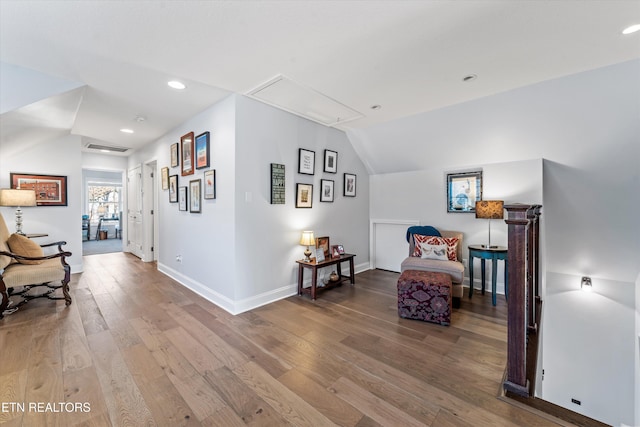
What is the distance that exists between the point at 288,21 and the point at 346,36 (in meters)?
0.45

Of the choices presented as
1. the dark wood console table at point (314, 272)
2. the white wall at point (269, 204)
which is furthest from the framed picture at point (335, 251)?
the white wall at point (269, 204)

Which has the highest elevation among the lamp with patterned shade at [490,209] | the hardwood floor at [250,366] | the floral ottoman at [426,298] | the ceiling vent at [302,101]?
the ceiling vent at [302,101]

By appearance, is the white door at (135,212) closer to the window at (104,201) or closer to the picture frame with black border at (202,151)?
the picture frame with black border at (202,151)

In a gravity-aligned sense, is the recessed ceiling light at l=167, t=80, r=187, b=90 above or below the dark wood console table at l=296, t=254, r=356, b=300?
above

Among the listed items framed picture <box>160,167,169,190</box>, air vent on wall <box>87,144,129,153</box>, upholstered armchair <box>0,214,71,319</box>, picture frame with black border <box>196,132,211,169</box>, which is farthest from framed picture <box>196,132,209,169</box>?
air vent on wall <box>87,144,129,153</box>

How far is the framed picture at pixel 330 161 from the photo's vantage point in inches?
160

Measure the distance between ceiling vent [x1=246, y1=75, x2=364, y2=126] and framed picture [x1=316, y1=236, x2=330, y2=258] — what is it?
176 centimetres

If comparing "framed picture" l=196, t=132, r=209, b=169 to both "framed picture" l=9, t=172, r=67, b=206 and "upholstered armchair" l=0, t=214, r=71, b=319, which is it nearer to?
"upholstered armchair" l=0, t=214, r=71, b=319

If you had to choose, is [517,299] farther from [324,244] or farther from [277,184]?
[277,184]

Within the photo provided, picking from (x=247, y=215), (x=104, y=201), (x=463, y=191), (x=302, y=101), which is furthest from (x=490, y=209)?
(x=104, y=201)

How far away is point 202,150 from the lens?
11.3ft

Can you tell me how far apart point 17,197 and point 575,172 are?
7583 millimetres

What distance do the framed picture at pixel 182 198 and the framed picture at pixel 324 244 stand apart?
204 cm

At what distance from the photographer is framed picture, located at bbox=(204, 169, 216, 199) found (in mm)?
3230
